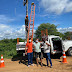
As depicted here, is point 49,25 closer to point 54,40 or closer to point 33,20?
point 33,20

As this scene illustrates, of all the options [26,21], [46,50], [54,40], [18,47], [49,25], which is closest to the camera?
[46,50]

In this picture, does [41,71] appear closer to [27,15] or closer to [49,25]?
[27,15]

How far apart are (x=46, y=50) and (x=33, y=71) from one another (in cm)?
139

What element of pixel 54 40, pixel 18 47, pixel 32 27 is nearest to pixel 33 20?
pixel 32 27

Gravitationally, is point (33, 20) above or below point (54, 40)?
above

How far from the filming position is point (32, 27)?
1201 cm

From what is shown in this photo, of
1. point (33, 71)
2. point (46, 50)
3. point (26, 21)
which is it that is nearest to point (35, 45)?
point (46, 50)

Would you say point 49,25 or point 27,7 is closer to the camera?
point 27,7

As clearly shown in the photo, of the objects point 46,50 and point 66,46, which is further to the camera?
point 66,46

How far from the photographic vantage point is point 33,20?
12.4 metres

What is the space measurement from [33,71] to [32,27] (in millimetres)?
7536

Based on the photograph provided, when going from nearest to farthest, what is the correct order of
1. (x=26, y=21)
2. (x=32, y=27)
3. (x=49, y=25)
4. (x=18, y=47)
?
(x=18, y=47) < (x=26, y=21) < (x=32, y=27) < (x=49, y=25)

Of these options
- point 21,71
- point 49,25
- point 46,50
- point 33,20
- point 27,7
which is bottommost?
point 21,71

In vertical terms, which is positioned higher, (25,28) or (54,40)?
(25,28)
